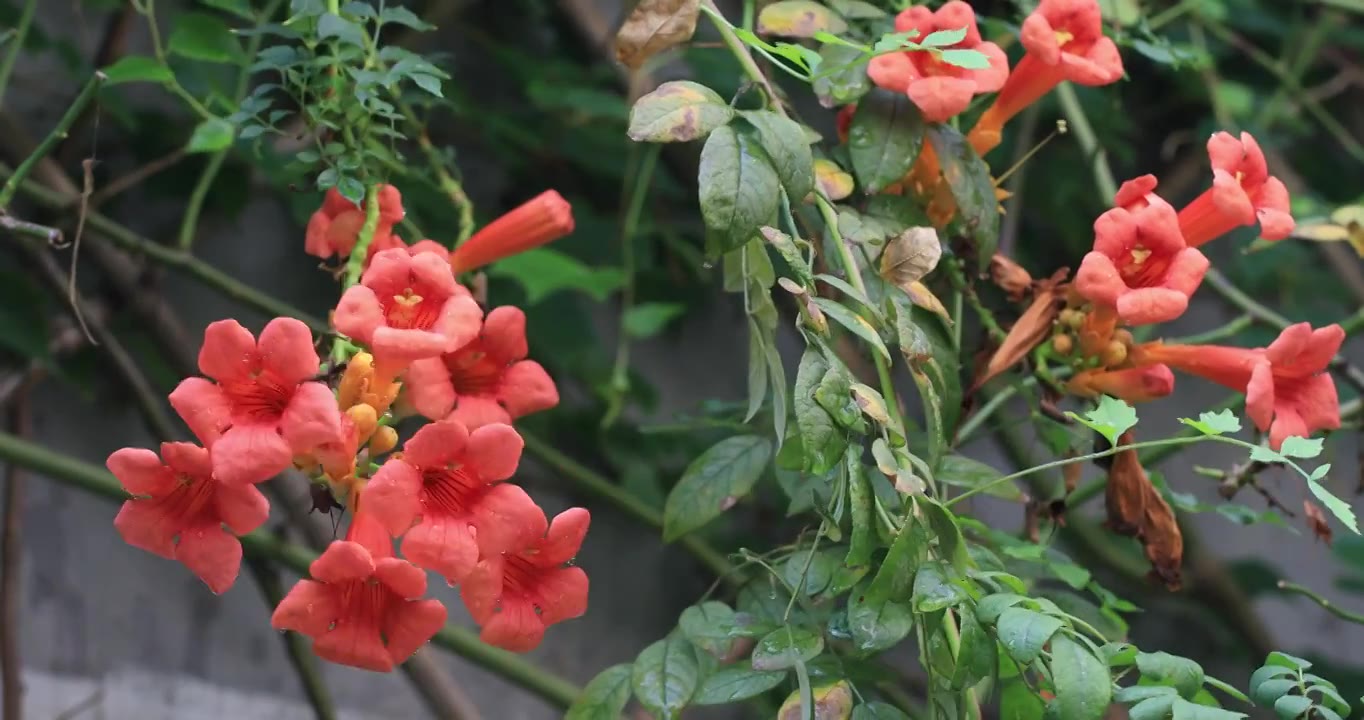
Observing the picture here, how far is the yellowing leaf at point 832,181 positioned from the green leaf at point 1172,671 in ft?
1.15

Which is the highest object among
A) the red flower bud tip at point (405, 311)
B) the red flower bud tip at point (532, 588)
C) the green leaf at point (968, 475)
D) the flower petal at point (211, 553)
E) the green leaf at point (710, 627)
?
the red flower bud tip at point (405, 311)

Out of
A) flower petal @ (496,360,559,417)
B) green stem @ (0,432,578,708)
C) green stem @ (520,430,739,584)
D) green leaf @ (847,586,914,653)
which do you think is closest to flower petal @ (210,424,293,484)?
flower petal @ (496,360,559,417)

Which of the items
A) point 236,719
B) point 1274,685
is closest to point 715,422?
point 1274,685

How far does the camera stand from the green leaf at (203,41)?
42.7 inches

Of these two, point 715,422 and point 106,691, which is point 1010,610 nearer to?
point 715,422

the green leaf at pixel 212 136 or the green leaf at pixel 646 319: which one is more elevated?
the green leaf at pixel 212 136

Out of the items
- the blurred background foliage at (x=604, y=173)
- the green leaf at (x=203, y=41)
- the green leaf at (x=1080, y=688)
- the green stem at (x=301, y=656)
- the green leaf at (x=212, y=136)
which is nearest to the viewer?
the green leaf at (x=1080, y=688)

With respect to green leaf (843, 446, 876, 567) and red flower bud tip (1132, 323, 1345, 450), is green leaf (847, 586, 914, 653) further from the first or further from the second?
red flower bud tip (1132, 323, 1345, 450)

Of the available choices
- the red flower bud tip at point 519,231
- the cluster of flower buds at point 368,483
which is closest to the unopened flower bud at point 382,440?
the cluster of flower buds at point 368,483

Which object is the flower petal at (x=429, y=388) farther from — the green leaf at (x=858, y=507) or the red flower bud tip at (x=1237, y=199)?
the red flower bud tip at (x=1237, y=199)

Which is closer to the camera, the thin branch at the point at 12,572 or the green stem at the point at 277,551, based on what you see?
the green stem at the point at 277,551

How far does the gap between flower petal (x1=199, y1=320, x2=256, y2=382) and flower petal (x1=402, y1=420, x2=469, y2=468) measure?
0.10m

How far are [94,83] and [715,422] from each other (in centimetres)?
51

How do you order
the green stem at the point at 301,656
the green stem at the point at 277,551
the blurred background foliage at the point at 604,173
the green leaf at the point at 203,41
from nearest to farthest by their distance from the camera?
1. the green leaf at the point at 203,41
2. the green stem at the point at 277,551
3. the green stem at the point at 301,656
4. the blurred background foliage at the point at 604,173
